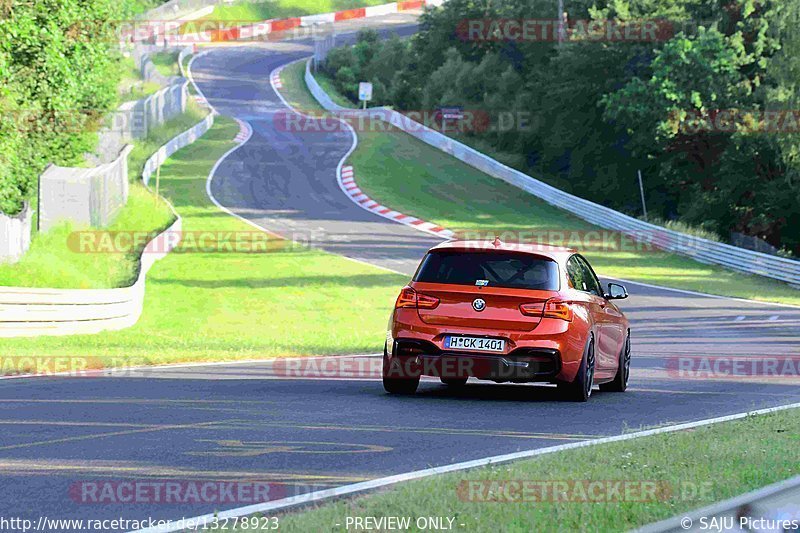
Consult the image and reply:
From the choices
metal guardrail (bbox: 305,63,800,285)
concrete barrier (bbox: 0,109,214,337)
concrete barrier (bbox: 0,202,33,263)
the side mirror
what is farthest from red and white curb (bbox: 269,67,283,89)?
the side mirror

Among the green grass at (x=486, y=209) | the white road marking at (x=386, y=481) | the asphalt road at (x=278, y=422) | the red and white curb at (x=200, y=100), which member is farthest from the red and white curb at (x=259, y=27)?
the white road marking at (x=386, y=481)

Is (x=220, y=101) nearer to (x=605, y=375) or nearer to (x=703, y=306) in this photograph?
(x=703, y=306)

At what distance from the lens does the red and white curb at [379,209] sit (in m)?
44.8

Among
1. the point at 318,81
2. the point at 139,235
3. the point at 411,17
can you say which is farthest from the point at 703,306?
the point at 411,17

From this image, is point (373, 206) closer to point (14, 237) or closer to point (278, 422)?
point (14, 237)

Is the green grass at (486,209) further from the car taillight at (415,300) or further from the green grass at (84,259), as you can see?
the car taillight at (415,300)

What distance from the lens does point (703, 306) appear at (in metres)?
32.2

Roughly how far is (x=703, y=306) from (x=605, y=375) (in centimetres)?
1952

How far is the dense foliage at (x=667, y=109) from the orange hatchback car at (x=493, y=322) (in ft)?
124

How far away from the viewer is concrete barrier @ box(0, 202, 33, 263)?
29219 mm

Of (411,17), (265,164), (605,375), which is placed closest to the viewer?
(605,375)

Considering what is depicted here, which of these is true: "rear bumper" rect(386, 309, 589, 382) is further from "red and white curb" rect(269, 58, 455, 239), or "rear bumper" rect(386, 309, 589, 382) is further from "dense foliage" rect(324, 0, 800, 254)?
Answer: "dense foliage" rect(324, 0, 800, 254)

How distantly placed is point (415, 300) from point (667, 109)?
42685mm

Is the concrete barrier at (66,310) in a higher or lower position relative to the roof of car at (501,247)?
lower
